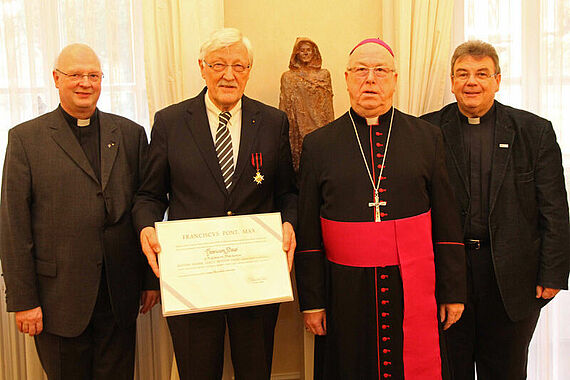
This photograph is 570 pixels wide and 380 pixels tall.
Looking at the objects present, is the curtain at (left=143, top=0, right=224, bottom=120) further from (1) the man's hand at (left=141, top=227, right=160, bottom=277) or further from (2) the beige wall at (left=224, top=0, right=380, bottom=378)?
(1) the man's hand at (left=141, top=227, right=160, bottom=277)

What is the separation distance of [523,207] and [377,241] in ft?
2.70

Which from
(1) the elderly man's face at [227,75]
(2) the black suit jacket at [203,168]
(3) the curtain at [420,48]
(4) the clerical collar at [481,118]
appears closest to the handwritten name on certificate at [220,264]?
(2) the black suit jacket at [203,168]

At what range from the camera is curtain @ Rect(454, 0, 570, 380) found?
3.15 m

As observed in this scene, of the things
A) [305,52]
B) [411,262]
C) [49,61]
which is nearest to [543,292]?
[411,262]

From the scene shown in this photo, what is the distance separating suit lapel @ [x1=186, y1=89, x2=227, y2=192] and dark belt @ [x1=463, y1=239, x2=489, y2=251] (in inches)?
46.8

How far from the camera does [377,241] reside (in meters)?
2.16

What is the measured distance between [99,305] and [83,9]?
5.45 feet

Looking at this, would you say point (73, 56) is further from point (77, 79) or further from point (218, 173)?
point (218, 173)

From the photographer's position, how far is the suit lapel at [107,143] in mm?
2353

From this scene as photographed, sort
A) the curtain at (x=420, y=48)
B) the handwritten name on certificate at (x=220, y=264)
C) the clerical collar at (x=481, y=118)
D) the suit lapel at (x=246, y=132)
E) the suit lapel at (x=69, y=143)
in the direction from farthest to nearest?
the curtain at (x=420, y=48), the clerical collar at (x=481, y=118), the suit lapel at (x=69, y=143), the suit lapel at (x=246, y=132), the handwritten name on certificate at (x=220, y=264)

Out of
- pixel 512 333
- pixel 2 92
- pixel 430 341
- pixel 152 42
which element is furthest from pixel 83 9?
pixel 512 333

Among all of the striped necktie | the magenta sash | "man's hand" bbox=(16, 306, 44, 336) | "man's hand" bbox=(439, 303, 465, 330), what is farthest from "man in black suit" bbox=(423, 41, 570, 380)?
"man's hand" bbox=(16, 306, 44, 336)

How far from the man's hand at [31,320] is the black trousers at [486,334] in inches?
75.9

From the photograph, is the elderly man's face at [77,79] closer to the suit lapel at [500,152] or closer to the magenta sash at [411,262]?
the magenta sash at [411,262]
